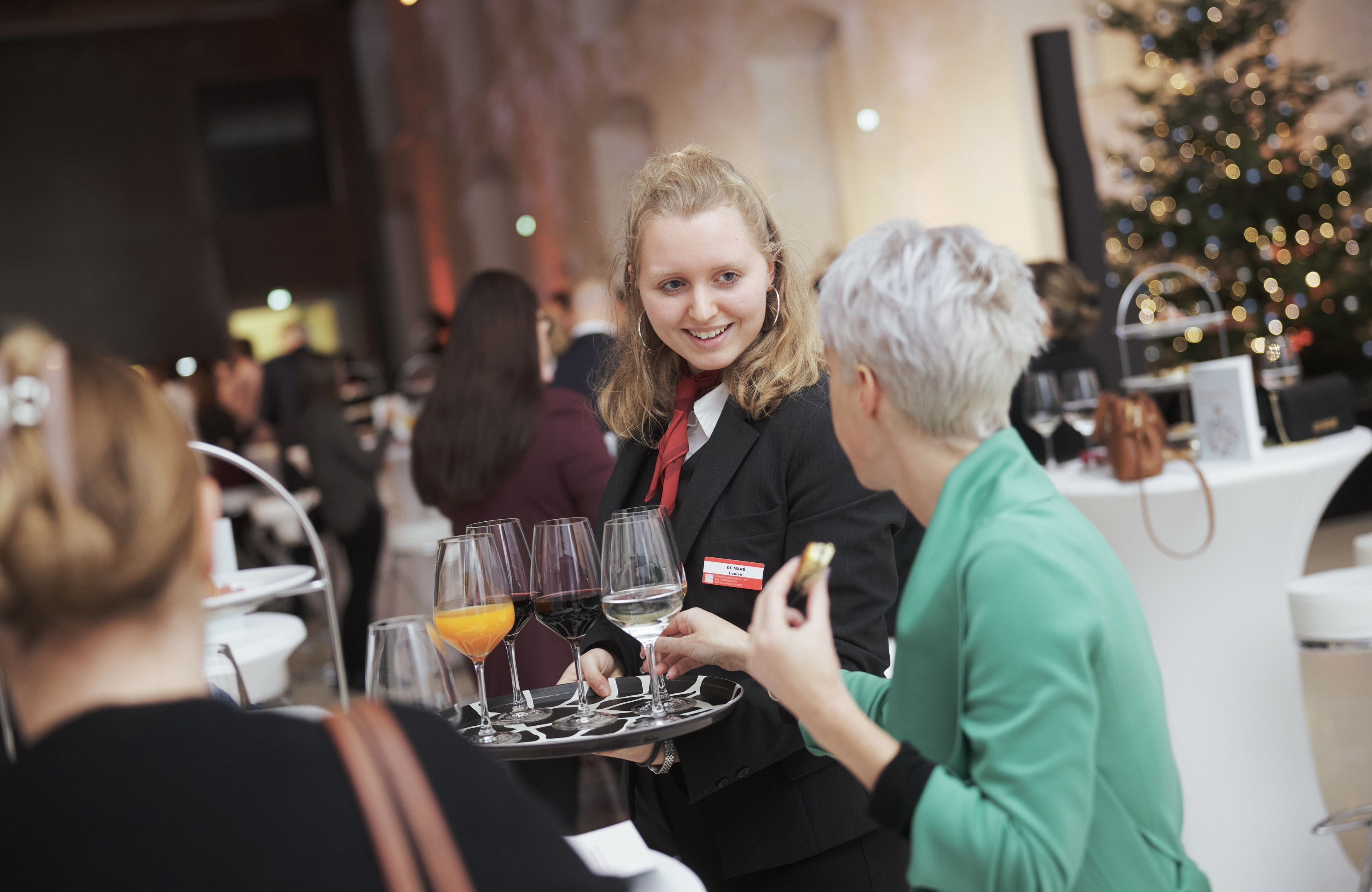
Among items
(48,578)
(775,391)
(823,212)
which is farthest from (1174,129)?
(48,578)

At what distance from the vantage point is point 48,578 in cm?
68

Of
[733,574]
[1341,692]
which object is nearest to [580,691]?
[733,574]

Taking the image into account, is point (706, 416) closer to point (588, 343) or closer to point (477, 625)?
point (477, 625)

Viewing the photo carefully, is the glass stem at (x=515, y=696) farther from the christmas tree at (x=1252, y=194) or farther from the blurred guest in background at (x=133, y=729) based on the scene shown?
the christmas tree at (x=1252, y=194)

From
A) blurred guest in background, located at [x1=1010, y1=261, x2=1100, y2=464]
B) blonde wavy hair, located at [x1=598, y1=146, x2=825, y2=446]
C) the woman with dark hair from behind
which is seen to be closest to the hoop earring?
blonde wavy hair, located at [x1=598, y1=146, x2=825, y2=446]

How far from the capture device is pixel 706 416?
1789 mm

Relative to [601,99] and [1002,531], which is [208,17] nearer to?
[601,99]

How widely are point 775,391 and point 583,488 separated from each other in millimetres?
1564

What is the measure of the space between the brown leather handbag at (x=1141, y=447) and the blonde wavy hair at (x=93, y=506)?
276cm

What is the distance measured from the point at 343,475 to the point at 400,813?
5.70m

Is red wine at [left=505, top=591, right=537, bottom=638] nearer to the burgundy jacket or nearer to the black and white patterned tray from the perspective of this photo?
the black and white patterned tray

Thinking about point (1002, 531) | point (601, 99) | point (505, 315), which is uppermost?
point (601, 99)

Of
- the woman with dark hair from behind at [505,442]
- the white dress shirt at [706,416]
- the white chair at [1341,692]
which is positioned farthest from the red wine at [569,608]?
the white chair at [1341,692]

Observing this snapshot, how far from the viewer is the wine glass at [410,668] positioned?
110cm
